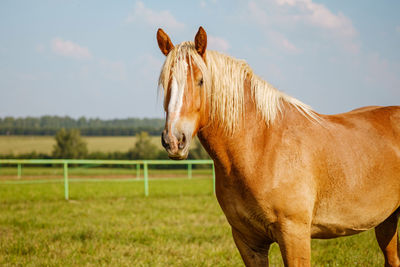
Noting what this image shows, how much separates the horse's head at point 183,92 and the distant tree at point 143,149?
42.0m

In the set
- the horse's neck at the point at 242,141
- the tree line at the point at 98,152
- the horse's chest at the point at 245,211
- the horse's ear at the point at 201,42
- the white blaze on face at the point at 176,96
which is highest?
the horse's ear at the point at 201,42

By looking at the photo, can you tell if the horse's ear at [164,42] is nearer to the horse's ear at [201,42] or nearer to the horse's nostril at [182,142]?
the horse's ear at [201,42]

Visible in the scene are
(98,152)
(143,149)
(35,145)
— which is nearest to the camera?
(98,152)

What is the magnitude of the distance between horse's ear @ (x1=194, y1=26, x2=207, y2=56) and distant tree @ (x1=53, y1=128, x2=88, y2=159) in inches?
1704

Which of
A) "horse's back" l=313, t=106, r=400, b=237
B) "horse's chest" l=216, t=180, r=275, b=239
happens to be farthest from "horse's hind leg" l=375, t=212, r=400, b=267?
"horse's chest" l=216, t=180, r=275, b=239

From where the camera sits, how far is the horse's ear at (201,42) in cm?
220

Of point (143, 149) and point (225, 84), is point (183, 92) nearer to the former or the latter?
point (225, 84)

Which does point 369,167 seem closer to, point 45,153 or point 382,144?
point 382,144

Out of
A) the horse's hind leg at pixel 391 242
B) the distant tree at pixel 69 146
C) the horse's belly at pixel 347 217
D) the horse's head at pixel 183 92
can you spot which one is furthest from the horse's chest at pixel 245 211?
the distant tree at pixel 69 146

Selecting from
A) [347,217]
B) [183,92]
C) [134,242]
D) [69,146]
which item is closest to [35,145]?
[69,146]

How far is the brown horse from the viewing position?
2182 mm

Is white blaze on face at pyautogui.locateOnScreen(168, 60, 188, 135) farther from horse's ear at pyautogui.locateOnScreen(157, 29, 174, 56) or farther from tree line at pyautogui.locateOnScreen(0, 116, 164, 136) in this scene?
tree line at pyautogui.locateOnScreen(0, 116, 164, 136)

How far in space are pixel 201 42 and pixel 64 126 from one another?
59.2 m

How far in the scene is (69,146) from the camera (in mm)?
43562
